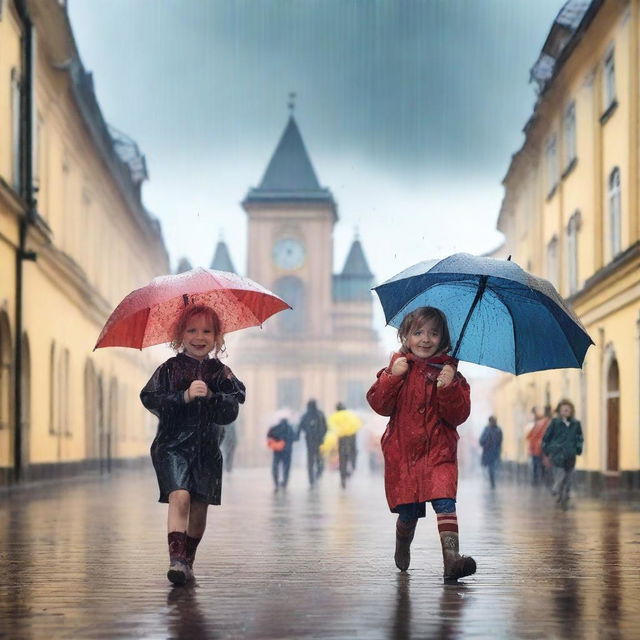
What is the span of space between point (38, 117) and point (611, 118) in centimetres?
1130

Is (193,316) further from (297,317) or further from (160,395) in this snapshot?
(297,317)

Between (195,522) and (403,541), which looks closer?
(195,522)

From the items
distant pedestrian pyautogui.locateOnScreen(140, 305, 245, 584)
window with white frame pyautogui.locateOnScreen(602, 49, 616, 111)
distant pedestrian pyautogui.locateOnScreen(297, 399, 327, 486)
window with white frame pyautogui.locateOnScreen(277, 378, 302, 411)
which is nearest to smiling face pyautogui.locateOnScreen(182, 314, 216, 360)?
distant pedestrian pyautogui.locateOnScreen(140, 305, 245, 584)

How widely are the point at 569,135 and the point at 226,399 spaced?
81.0ft

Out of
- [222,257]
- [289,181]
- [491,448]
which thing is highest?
[289,181]

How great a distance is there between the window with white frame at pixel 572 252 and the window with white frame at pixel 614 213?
321 centimetres

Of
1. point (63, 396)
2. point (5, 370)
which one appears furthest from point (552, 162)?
point (5, 370)

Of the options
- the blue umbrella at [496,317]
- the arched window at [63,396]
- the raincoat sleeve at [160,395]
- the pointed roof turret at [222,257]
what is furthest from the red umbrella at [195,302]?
the pointed roof turret at [222,257]

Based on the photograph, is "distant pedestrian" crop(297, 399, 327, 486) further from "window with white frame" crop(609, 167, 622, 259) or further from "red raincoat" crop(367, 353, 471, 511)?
"red raincoat" crop(367, 353, 471, 511)

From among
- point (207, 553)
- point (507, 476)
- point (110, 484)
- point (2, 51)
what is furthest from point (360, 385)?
point (207, 553)

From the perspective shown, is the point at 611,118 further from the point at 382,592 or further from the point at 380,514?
the point at 382,592

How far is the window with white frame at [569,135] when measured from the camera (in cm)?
3097

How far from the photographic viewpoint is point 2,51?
24.6m

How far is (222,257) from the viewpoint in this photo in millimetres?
111375
